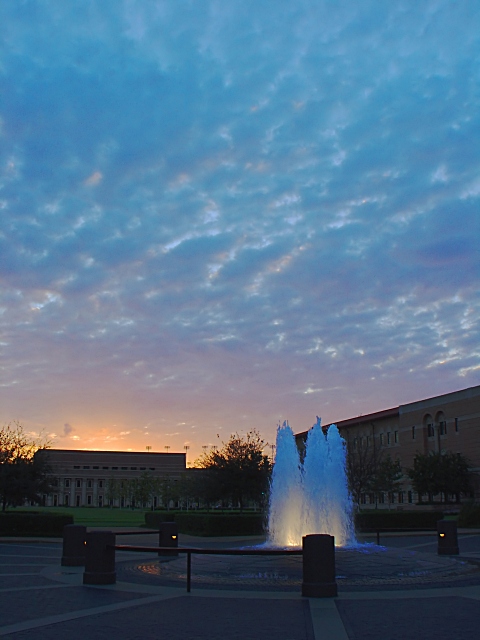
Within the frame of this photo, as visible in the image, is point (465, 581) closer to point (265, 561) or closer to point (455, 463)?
point (265, 561)

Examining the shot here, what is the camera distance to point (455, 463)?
5912cm

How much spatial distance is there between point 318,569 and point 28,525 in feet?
73.7

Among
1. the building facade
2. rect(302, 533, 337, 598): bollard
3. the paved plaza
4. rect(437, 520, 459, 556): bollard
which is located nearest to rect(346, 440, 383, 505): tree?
rect(437, 520, 459, 556): bollard

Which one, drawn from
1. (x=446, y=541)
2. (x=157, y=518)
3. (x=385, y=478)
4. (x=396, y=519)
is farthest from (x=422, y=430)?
(x=446, y=541)

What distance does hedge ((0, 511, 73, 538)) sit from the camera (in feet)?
100

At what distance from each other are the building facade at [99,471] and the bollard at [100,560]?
128 m

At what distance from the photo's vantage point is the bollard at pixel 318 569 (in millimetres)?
11609

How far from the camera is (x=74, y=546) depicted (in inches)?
670

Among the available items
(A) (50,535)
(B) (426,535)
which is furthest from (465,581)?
(A) (50,535)

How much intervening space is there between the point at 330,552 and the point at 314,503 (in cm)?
1007

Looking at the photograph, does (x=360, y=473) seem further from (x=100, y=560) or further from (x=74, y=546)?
(x=100, y=560)

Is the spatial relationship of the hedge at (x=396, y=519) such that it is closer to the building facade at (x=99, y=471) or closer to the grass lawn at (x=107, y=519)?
the grass lawn at (x=107, y=519)

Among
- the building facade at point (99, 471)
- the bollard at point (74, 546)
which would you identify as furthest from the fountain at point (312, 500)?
the building facade at point (99, 471)

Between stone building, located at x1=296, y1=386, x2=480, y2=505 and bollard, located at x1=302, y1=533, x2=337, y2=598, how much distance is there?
51851mm
